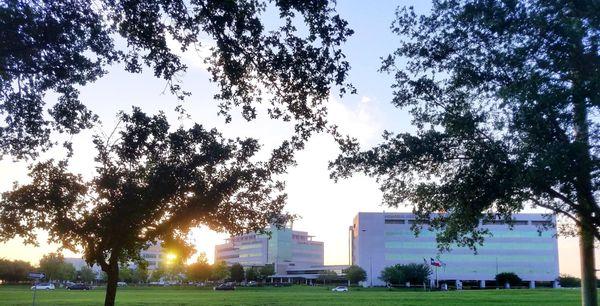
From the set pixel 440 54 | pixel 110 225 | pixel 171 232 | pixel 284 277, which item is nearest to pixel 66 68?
pixel 110 225

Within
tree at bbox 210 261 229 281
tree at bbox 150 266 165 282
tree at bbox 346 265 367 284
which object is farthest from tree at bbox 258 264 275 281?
tree at bbox 346 265 367 284

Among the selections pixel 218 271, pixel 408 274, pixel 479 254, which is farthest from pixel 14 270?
pixel 479 254

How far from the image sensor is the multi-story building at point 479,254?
14700 centimetres

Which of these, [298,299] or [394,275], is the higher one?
[298,299]

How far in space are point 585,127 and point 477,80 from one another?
3636 mm

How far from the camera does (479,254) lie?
14688 centimetres

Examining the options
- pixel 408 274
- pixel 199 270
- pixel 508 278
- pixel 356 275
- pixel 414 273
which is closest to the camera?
pixel 414 273

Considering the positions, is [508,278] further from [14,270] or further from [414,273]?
[14,270]

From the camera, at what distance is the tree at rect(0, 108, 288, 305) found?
19.6 metres

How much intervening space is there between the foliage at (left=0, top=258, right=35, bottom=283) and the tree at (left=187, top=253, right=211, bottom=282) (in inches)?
1370

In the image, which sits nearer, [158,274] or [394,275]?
[394,275]

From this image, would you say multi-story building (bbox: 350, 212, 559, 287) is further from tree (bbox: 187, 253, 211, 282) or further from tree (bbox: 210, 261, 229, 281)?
tree (bbox: 187, 253, 211, 282)

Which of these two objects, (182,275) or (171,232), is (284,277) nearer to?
(182,275)

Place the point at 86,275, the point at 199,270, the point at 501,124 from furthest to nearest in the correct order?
the point at 86,275 → the point at 199,270 → the point at 501,124
